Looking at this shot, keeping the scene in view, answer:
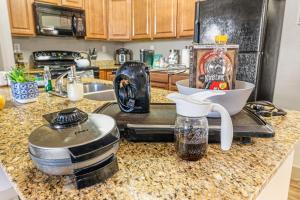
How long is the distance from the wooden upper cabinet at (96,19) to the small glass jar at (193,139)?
3.10 meters

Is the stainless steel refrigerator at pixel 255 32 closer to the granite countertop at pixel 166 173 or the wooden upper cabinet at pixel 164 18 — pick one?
the wooden upper cabinet at pixel 164 18

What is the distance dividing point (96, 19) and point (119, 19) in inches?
15.1

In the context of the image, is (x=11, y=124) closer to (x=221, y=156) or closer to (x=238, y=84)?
(x=221, y=156)

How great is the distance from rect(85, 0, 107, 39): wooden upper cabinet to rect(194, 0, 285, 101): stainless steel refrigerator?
202 cm

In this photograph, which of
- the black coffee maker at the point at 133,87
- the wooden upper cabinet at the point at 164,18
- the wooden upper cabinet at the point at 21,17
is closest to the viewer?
the black coffee maker at the point at 133,87

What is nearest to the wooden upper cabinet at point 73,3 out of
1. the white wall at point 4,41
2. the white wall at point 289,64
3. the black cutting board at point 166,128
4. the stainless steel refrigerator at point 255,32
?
the white wall at point 4,41

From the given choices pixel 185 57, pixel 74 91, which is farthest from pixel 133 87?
pixel 185 57

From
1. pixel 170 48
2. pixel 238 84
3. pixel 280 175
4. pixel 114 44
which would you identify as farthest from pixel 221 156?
pixel 114 44

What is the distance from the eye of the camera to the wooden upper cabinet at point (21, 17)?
2432 millimetres

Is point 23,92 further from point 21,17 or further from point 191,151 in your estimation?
point 21,17

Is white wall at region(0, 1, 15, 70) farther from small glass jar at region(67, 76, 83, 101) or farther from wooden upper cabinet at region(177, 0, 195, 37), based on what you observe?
wooden upper cabinet at region(177, 0, 195, 37)

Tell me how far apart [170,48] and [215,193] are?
318 cm

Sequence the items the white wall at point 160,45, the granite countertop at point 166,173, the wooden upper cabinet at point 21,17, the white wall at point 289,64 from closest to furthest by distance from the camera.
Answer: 1. the granite countertop at point 166,173
2. the white wall at point 289,64
3. the wooden upper cabinet at point 21,17
4. the white wall at point 160,45

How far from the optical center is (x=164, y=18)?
2.89 metres
